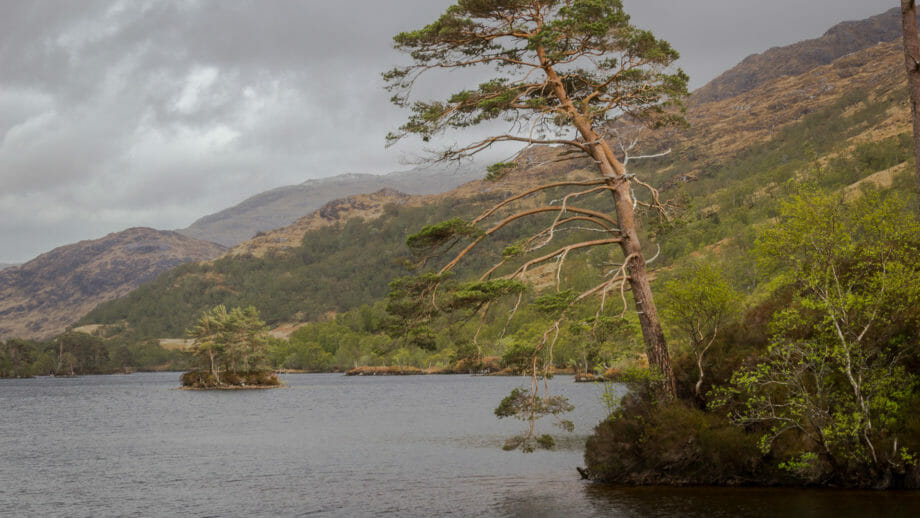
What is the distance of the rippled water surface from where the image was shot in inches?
949

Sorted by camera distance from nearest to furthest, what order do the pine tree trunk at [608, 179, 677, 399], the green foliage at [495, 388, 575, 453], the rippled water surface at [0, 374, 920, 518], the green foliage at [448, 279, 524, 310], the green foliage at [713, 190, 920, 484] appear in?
the green foliage at [713, 190, 920, 484] → the green foliage at [448, 279, 524, 310] → the green foliage at [495, 388, 575, 453] → the rippled water surface at [0, 374, 920, 518] → the pine tree trunk at [608, 179, 677, 399]

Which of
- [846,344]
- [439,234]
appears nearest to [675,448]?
[846,344]

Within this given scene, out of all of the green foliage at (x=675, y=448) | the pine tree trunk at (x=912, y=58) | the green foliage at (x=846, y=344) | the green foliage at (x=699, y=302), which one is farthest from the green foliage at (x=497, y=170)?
the pine tree trunk at (x=912, y=58)

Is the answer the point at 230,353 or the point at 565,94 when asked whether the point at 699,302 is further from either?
the point at 230,353

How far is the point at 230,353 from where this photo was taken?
130500mm

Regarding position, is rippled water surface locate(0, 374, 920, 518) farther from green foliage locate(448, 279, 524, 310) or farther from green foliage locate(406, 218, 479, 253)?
green foliage locate(406, 218, 479, 253)

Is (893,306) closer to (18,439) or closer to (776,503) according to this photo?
(776,503)

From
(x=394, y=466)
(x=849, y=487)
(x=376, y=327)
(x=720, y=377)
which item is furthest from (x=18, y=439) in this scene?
(x=849, y=487)

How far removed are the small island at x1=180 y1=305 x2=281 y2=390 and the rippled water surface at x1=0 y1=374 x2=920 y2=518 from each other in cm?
5093

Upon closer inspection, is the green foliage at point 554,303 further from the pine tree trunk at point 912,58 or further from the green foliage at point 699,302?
the pine tree trunk at point 912,58

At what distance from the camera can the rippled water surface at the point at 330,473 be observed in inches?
949

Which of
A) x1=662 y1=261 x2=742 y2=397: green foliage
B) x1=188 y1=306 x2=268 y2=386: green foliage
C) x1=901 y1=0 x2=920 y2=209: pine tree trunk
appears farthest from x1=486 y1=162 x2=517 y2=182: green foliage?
x1=188 y1=306 x2=268 y2=386: green foliage

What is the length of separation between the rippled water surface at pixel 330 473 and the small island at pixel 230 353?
50934 millimetres

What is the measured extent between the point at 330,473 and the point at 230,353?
3944 inches
